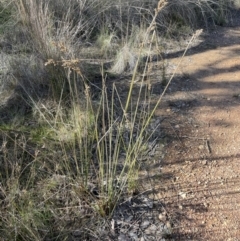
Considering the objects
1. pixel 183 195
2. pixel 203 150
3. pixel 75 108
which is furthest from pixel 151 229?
pixel 75 108

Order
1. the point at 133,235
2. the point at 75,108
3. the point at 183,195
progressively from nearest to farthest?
the point at 133,235
the point at 183,195
the point at 75,108

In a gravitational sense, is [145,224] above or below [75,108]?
below

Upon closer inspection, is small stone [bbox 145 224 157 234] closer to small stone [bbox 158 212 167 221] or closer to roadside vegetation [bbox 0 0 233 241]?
small stone [bbox 158 212 167 221]

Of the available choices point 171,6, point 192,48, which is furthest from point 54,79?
point 171,6

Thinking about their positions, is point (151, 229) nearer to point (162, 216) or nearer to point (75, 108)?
point (162, 216)

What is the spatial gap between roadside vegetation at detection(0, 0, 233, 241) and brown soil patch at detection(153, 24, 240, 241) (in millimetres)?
209

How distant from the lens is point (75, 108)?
2.63 meters

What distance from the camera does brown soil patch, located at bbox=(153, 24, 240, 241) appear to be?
2.20 metres

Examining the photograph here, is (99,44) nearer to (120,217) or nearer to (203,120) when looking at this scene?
(203,120)

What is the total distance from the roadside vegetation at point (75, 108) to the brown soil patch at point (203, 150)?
0.68 feet

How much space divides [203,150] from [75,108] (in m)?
1.00

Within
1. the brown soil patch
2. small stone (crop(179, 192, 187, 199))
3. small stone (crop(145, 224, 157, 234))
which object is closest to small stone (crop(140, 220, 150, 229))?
small stone (crop(145, 224, 157, 234))

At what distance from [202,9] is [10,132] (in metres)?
3.29

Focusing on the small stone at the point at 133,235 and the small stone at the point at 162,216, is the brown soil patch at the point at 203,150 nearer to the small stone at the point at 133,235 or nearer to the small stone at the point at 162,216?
the small stone at the point at 162,216
